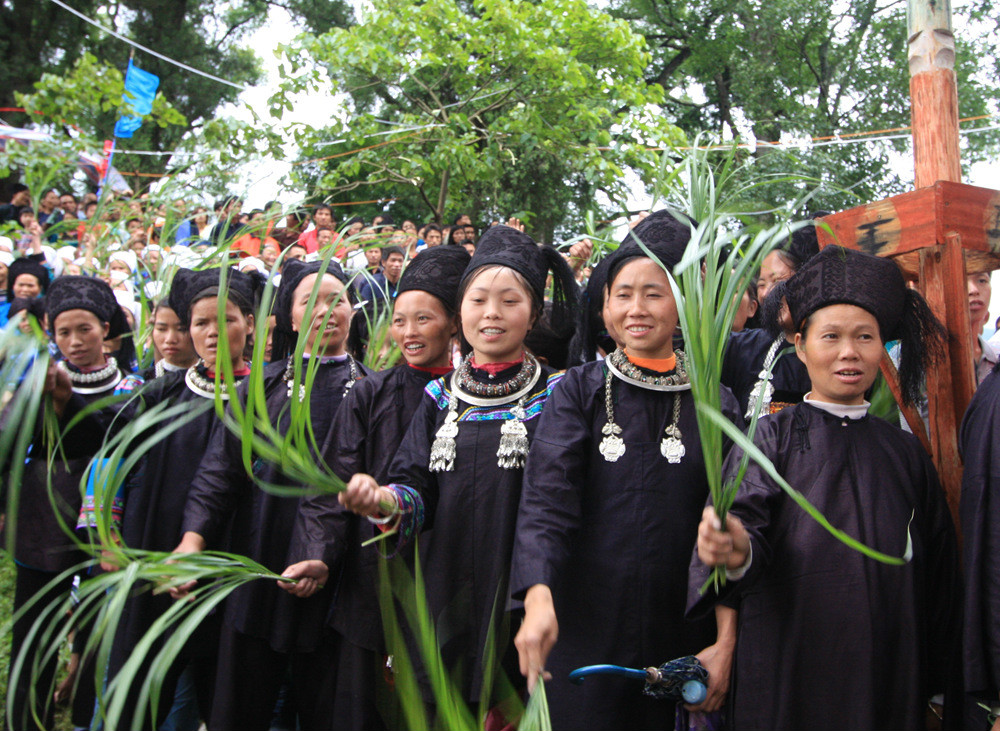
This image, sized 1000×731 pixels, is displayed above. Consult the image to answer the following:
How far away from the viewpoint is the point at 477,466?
8.23ft

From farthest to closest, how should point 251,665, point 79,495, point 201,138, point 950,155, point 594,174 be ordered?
point 201,138, point 594,174, point 79,495, point 251,665, point 950,155

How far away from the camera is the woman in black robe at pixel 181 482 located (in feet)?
10.4

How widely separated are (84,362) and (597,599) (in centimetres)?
258

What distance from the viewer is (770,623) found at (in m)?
2.14

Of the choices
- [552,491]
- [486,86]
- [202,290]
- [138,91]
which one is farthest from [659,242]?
[138,91]

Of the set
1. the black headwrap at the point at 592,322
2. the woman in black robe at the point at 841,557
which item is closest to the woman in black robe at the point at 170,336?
the black headwrap at the point at 592,322

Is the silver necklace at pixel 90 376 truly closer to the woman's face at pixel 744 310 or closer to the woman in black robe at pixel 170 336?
the woman in black robe at pixel 170 336

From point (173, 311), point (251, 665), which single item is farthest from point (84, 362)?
point (251, 665)

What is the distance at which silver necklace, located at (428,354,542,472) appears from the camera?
2.44 meters

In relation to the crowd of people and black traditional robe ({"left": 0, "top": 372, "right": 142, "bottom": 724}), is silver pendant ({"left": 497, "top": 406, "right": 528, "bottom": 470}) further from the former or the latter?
black traditional robe ({"left": 0, "top": 372, "right": 142, "bottom": 724})

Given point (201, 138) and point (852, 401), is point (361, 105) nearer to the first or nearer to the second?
point (201, 138)

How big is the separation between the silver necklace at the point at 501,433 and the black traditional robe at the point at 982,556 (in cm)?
117

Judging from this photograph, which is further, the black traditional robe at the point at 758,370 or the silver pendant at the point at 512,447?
the black traditional robe at the point at 758,370

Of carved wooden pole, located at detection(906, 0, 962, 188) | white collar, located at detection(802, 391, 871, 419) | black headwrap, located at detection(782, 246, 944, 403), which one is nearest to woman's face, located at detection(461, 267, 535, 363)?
black headwrap, located at detection(782, 246, 944, 403)
